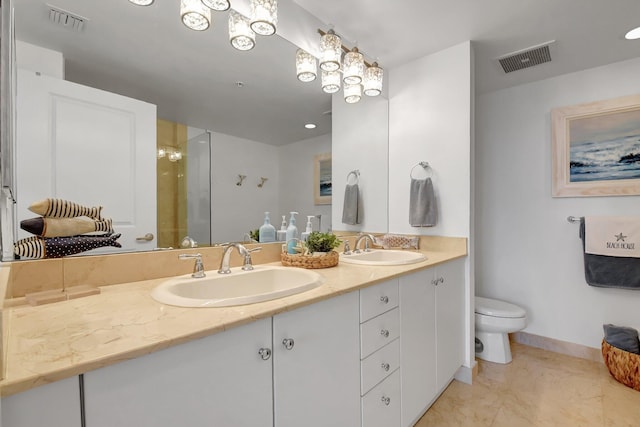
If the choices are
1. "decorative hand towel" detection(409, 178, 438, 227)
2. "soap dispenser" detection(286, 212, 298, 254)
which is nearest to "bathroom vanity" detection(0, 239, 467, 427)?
"soap dispenser" detection(286, 212, 298, 254)

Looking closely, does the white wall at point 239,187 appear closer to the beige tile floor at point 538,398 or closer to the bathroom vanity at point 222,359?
the bathroom vanity at point 222,359

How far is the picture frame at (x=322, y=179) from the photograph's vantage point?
184 cm

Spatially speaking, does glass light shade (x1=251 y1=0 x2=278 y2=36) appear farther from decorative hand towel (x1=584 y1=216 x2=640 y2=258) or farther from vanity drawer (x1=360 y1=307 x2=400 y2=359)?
decorative hand towel (x1=584 y1=216 x2=640 y2=258)

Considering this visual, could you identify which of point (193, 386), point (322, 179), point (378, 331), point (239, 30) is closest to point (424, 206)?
point (322, 179)

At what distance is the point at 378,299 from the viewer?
47.6 inches

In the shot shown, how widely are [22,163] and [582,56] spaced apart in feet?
10.1

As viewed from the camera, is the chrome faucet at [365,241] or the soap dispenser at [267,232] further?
the chrome faucet at [365,241]

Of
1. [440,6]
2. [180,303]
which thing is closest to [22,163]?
[180,303]

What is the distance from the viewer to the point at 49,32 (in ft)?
3.12

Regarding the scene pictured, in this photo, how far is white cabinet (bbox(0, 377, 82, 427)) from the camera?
0.47m

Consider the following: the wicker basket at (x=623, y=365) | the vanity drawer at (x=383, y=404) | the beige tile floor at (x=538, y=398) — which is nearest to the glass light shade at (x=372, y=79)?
the vanity drawer at (x=383, y=404)

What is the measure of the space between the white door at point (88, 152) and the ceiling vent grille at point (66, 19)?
0.20 meters

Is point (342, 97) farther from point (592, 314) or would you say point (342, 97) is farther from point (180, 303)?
point (592, 314)

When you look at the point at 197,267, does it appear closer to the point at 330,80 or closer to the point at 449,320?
the point at 330,80
